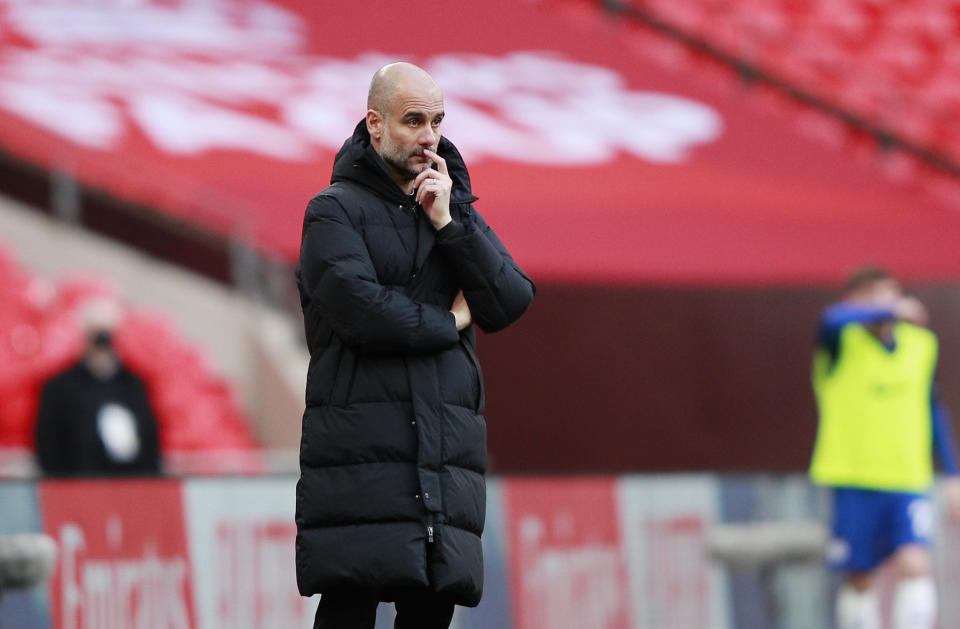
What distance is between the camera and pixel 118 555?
21.1ft

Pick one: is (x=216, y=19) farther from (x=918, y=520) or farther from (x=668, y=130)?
(x=918, y=520)

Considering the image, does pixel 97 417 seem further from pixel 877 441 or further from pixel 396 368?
pixel 396 368

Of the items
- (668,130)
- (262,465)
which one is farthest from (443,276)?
(668,130)

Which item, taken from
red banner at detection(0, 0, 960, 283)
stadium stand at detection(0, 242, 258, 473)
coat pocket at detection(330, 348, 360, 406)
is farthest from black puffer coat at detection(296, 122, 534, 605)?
red banner at detection(0, 0, 960, 283)

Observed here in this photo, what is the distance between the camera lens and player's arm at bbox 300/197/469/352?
11.9ft

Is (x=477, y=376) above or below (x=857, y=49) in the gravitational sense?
below

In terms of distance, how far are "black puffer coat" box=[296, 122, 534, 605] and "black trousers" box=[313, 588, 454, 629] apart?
50 mm

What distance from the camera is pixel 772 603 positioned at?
29.8 ft

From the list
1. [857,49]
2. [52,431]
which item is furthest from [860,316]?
[857,49]

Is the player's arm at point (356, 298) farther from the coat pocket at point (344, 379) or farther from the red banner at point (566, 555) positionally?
the red banner at point (566, 555)

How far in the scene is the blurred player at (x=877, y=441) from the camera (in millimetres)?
8070

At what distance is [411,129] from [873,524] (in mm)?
5044

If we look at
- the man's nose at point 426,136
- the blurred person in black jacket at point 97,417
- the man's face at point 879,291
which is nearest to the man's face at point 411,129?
the man's nose at point 426,136

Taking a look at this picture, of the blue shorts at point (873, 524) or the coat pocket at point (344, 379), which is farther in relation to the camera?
the blue shorts at point (873, 524)
